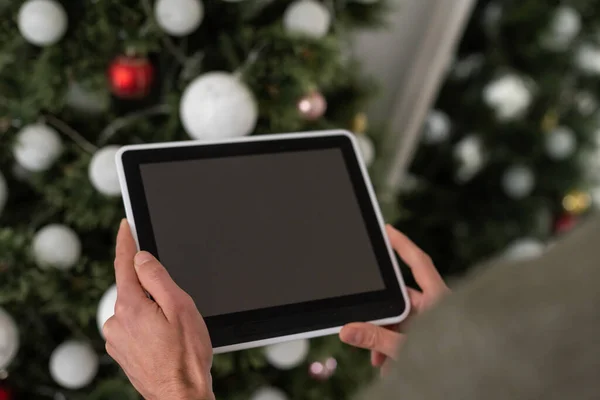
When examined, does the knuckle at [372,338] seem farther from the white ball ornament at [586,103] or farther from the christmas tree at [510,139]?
the white ball ornament at [586,103]

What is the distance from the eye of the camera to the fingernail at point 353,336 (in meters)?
0.63

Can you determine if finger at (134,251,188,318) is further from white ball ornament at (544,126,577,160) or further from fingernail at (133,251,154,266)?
white ball ornament at (544,126,577,160)

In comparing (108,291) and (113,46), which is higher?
(113,46)

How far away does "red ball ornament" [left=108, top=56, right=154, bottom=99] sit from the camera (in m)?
0.77

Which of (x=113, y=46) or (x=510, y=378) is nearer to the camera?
(x=510, y=378)

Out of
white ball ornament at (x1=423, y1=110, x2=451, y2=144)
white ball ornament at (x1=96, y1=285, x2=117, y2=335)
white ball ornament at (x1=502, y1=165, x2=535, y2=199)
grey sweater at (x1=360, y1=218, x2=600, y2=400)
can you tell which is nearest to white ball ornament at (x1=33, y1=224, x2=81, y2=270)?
white ball ornament at (x1=96, y1=285, x2=117, y2=335)

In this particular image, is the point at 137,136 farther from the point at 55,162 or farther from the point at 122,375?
the point at 122,375

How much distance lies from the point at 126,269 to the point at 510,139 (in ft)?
3.85

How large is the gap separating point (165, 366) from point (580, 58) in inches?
52.2

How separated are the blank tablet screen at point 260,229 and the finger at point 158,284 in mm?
49

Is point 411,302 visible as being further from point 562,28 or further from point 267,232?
point 562,28

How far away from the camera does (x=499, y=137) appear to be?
4.59ft

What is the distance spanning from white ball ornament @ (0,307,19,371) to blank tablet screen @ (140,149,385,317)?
285 millimetres

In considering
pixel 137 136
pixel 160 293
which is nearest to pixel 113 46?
pixel 137 136
